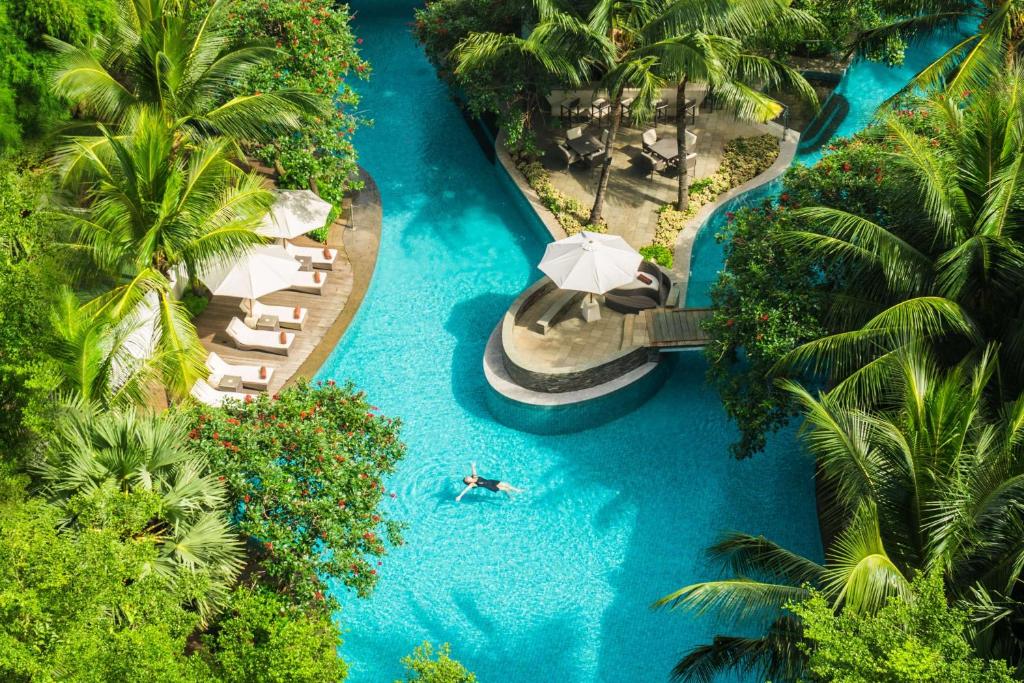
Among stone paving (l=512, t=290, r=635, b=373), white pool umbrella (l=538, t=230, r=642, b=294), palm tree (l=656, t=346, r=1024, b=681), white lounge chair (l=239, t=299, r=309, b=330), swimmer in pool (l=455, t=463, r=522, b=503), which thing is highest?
palm tree (l=656, t=346, r=1024, b=681)

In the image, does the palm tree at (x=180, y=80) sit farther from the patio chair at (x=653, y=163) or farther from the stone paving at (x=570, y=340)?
the patio chair at (x=653, y=163)

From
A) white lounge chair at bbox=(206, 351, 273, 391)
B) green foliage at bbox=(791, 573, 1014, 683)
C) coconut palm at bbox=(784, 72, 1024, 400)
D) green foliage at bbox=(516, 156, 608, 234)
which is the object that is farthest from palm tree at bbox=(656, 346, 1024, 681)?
green foliage at bbox=(516, 156, 608, 234)

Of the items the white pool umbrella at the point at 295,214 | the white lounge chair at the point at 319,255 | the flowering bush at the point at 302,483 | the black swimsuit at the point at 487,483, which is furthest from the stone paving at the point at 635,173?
the flowering bush at the point at 302,483

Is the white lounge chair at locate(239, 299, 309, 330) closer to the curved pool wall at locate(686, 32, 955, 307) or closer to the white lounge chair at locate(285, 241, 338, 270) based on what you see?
the white lounge chair at locate(285, 241, 338, 270)

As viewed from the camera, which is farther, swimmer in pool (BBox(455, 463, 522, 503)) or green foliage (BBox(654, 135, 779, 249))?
green foliage (BBox(654, 135, 779, 249))

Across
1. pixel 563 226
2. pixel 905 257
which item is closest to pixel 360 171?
pixel 563 226
